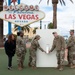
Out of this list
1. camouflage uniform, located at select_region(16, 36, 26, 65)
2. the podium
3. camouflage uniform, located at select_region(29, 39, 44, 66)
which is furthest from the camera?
the podium

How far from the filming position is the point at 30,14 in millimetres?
17141

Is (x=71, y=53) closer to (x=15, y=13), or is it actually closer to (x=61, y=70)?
(x=61, y=70)

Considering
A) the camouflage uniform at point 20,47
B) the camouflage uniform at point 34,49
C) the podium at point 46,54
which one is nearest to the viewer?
the camouflage uniform at point 20,47

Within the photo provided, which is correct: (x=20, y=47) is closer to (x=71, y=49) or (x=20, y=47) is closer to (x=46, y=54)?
(x=46, y=54)

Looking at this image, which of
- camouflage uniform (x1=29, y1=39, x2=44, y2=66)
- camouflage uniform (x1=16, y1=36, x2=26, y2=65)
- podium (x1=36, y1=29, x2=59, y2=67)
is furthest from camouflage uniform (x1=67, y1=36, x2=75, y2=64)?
camouflage uniform (x1=16, y1=36, x2=26, y2=65)

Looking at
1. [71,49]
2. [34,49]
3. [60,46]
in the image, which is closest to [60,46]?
[60,46]

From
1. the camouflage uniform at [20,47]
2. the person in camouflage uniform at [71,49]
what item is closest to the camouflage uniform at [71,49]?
the person in camouflage uniform at [71,49]

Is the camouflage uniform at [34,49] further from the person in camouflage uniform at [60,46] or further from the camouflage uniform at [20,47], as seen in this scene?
the person in camouflage uniform at [60,46]

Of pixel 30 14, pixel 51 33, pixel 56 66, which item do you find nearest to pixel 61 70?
pixel 56 66

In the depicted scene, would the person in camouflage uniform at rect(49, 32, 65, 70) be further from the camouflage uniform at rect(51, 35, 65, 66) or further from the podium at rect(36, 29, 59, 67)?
the podium at rect(36, 29, 59, 67)

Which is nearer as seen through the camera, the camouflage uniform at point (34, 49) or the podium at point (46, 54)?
the camouflage uniform at point (34, 49)

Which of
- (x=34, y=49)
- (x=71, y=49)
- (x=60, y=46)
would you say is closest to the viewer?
(x=60, y=46)

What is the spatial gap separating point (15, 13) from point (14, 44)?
11.4 feet

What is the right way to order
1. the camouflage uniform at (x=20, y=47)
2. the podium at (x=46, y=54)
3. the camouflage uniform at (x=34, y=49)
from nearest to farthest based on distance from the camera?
the camouflage uniform at (x=20, y=47) < the camouflage uniform at (x=34, y=49) < the podium at (x=46, y=54)
